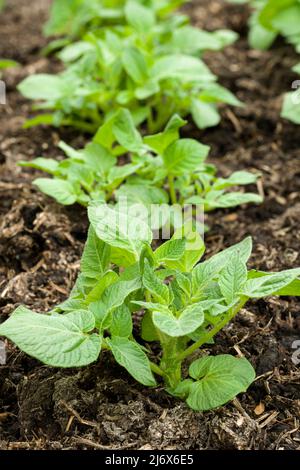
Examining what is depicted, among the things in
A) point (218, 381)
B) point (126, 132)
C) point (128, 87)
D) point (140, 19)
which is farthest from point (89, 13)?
point (218, 381)

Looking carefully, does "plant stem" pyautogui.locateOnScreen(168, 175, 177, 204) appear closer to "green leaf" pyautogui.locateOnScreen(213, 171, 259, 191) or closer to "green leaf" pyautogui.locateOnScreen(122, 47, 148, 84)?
"green leaf" pyautogui.locateOnScreen(213, 171, 259, 191)

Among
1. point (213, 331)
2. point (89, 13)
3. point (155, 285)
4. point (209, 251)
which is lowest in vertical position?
point (209, 251)

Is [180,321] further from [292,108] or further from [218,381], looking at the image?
[292,108]

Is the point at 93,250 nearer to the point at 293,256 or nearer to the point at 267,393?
the point at 267,393

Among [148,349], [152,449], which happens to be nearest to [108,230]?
[148,349]

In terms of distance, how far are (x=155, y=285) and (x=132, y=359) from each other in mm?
171

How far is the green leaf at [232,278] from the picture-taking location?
1578 millimetres

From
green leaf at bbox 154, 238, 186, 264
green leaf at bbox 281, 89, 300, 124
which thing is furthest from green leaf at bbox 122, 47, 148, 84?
green leaf at bbox 154, 238, 186, 264

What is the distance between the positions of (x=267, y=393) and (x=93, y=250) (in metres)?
0.54

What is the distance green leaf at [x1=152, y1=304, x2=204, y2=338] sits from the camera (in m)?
1.47

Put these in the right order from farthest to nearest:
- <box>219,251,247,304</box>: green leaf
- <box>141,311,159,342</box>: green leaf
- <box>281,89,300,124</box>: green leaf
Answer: <box>281,89,300,124</box>: green leaf, <box>141,311,159,342</box>: green leaf, <box>219,251,247,304</box>: green leaf

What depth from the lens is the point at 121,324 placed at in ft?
5.24

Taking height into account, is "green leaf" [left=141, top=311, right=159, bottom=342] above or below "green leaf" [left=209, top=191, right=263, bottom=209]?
above

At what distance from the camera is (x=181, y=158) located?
216 cm
